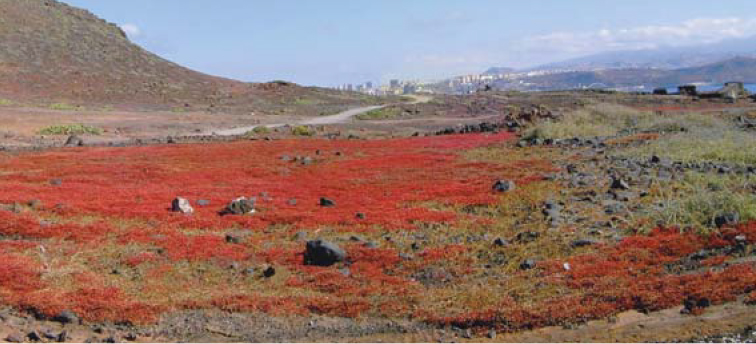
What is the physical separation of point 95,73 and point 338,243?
3114 inches

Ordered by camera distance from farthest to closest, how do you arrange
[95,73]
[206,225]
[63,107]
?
[95,73]
[63,107]
[206,225]

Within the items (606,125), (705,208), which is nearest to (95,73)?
(606,125)

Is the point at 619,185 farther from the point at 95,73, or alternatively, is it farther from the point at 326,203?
the point at 95,73

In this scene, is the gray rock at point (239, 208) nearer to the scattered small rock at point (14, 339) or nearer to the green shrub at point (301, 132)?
the scattered small rock at point (14, 339)

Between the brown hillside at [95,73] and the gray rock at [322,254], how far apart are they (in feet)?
214

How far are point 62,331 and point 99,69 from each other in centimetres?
8560

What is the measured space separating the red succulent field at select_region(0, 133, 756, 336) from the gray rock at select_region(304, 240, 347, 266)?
0.32 m

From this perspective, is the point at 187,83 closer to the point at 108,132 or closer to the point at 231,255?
the point at 108,132

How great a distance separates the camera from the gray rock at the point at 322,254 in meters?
15.4

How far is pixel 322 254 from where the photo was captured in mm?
15352

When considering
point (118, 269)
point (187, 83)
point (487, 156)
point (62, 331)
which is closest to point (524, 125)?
point (487, 156)

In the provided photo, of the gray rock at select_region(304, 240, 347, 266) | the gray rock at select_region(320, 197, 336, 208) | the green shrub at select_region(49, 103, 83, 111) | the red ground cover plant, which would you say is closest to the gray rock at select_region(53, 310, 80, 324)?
the gray rock at select_region(304, 240, 347, 266)

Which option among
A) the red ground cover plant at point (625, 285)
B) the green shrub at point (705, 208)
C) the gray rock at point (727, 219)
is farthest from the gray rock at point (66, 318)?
the gray rock at point (727, 219)

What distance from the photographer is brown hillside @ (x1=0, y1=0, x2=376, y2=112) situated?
256ft
